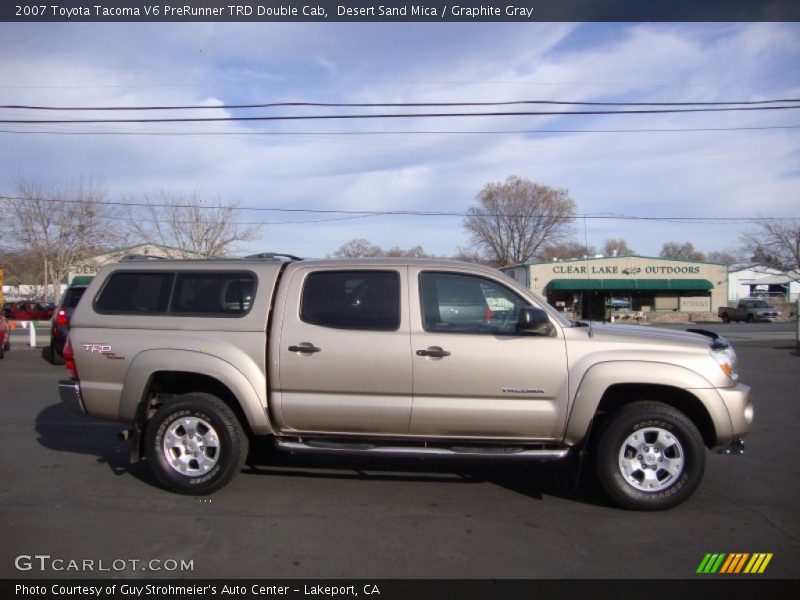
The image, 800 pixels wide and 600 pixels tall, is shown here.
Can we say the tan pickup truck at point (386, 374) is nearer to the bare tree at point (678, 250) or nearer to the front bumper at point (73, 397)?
the front bumper at point (73, 397)

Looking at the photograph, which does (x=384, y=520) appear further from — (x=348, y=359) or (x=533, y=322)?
(x=533, y=322)

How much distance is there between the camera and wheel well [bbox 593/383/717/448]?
4.60 meters

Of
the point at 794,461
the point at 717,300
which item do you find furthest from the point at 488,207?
the point at 794,461

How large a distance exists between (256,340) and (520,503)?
2482mm

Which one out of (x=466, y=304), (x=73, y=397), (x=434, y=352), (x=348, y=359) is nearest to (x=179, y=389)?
(x=73, y=397)

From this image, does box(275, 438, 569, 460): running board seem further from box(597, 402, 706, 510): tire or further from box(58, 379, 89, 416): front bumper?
box(58, 379, 89, 416): front bumper

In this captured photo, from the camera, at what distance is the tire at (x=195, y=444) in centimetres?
477

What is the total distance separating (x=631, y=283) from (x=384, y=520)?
47940 mm

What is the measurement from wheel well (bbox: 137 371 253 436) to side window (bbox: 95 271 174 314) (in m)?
0.58

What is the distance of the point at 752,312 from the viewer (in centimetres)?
4028

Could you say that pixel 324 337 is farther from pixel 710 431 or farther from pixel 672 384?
pixel 710 431

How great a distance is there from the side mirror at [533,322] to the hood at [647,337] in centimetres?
41

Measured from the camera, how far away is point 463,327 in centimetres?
469

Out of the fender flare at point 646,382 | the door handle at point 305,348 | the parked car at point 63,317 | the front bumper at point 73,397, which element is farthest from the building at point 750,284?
the front bumper at point 73,397
